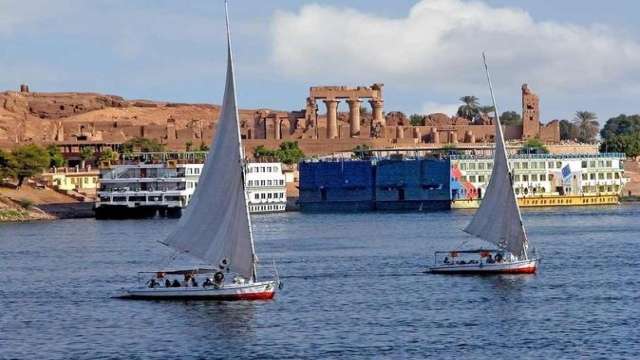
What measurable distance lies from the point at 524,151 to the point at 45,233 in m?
70.5

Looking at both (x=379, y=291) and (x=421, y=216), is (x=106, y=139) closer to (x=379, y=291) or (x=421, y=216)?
(x=421, y=216)

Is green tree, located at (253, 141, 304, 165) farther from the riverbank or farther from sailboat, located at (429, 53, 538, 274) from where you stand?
sailboat, located at (429, 53, 538, 274)

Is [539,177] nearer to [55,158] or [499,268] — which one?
[55,158]

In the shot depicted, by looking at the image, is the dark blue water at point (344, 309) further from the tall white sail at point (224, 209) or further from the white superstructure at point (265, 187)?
the white superstructure at point (265, 187)

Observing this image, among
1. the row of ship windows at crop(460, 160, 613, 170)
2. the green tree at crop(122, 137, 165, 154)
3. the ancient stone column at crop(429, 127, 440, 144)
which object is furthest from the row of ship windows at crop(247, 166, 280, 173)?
the ancient stone column at crop(429, 127, 440, 144)

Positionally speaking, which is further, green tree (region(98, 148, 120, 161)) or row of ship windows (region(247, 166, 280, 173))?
green tree (region(98, 148, 120, 161))

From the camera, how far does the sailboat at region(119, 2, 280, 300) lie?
5266 centimetres

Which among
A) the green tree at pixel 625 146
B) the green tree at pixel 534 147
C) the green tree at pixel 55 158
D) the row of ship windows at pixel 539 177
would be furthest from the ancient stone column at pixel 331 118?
A: the row of ship windows at pixel 539 177

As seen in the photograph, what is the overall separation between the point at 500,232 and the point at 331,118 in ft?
434

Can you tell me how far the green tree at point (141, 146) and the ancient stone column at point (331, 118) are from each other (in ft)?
63.3

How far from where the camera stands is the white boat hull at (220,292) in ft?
174

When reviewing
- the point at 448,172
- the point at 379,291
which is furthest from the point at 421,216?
the point at 379,291

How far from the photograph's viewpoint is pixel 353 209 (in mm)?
140375

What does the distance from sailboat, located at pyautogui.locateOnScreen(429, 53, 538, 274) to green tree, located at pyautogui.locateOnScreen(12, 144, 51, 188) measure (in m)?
79.6
